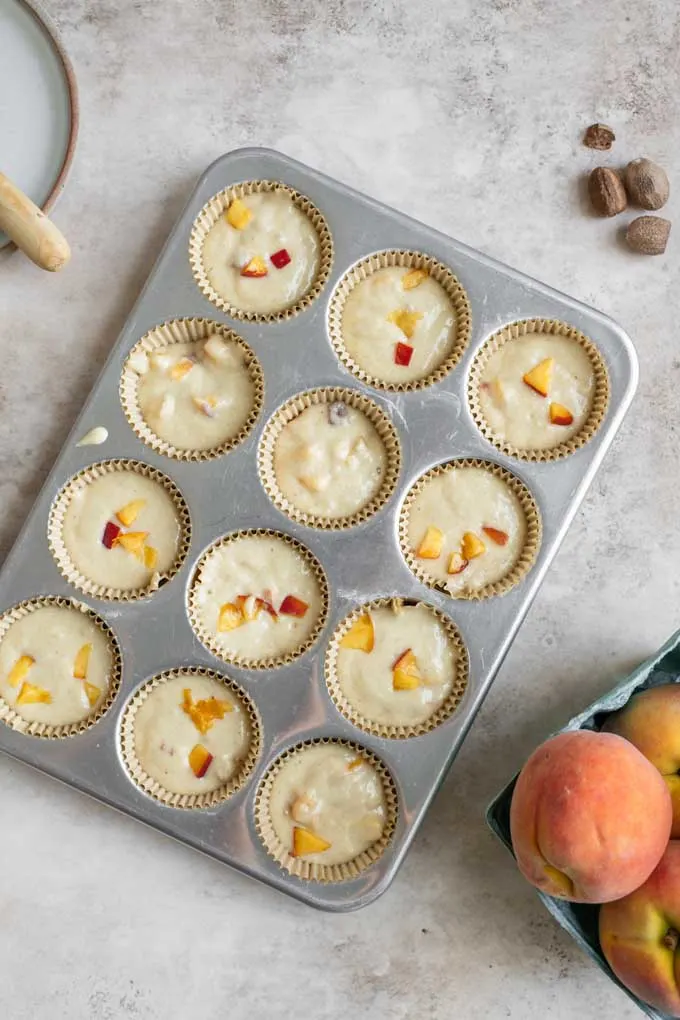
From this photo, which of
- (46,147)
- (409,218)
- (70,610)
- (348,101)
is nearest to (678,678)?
(409,218)

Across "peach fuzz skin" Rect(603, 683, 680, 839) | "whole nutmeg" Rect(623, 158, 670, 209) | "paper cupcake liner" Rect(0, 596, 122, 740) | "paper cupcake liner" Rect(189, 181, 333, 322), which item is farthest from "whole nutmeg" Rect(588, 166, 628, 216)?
"paper cupcake liner" Rect(0, 596, 122, 740)

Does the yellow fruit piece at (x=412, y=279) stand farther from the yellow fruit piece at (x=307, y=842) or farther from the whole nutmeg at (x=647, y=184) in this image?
the yellow fruit piece at (x=307, y=842)

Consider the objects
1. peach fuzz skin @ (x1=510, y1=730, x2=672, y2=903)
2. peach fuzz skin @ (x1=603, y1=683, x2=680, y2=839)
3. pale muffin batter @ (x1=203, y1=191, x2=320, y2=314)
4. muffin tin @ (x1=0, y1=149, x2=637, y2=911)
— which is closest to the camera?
peach fuzz skin @ (x1=510, y1=730, x2=672, y2=903)

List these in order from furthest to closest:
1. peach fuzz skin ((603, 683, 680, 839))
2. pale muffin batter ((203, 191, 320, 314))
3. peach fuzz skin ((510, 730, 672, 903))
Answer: pale muffin batter ((203, 191, 320, 314))
peach fuzz skin ((603, 683, 680, 839))
peach fuzz skin ((510, 730, 672, 903))

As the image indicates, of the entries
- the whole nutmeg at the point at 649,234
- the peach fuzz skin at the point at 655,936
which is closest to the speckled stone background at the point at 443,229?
the whole nutmeg at the point at 649,234

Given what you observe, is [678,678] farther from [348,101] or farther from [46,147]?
[46,147]

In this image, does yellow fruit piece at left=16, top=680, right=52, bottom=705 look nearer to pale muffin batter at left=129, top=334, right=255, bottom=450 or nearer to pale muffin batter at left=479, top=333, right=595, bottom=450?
pale muffin batter at left=129, top=334, right=255, bottom=450

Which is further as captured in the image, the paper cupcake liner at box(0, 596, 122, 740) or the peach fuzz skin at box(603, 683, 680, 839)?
the paper cupcake liner at box(0, 596, 122, 740)
